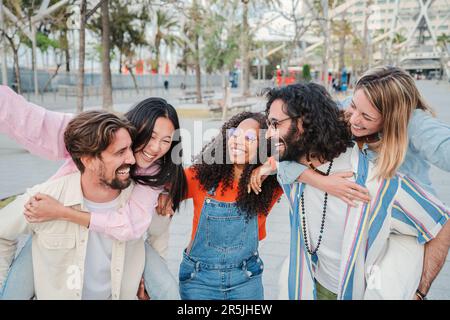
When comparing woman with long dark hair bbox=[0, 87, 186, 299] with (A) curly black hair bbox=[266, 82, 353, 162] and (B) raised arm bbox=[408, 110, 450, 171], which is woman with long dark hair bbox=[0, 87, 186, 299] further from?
(B) raised arm bbox=[408, 110, 450, 171]

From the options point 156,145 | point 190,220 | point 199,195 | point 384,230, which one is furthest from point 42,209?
point 190,220

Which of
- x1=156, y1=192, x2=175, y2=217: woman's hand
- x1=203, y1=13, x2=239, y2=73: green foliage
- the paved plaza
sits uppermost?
x1=203, y1=13, x2=239, y2=73: green foliage

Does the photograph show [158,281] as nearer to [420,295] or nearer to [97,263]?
[97,263]

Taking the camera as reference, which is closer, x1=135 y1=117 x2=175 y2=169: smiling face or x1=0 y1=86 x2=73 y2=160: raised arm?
x1=0 y1=86 x2=73 y2=160: raised arm

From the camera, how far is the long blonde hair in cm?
159

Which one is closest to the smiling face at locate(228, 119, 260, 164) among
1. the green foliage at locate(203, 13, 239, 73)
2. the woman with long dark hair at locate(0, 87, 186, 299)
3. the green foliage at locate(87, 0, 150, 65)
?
the woman with long dark hair at locate(0, 87, 186, 299)

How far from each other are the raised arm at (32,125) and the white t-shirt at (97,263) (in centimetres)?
26

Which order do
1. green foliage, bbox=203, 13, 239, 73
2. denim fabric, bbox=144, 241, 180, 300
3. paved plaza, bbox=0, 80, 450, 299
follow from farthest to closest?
green foliage, bbox=203, 13, 239, 73 < paved plaza, bbox=0, 80, 450, 299 < denim fabric, bbox=144, 241, 180, 300

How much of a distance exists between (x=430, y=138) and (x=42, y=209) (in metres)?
1.44

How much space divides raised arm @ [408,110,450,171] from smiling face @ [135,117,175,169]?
1.00 m

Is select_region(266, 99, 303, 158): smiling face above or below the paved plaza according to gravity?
above

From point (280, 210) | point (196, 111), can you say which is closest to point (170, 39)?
point (196, 111)

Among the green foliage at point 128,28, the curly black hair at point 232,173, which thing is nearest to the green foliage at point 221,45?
the green foliage at point 128,28
